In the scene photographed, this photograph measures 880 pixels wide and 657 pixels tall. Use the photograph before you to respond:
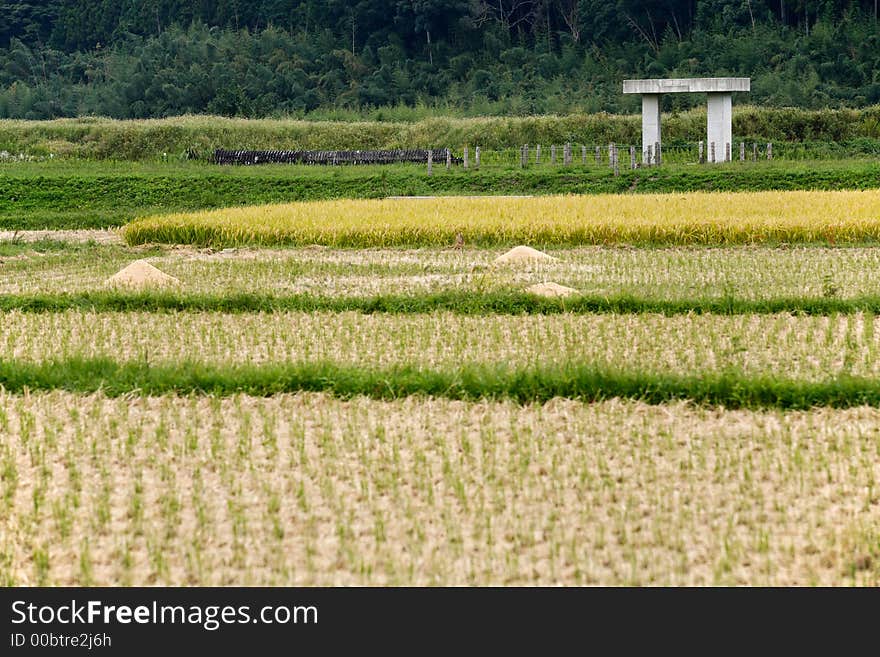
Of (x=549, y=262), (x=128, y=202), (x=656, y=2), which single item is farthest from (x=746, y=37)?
(x=549, y=262)

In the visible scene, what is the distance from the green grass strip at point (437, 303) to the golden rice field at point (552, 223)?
5.29 metres

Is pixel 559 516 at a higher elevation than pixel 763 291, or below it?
higher

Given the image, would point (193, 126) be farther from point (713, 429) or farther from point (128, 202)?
point (713, 429)

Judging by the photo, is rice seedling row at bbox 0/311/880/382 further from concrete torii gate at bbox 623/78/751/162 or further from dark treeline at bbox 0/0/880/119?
dark treeline at bbox 0/0/880/119

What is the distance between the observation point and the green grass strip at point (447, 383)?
809 centimetres

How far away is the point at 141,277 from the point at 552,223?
607cm

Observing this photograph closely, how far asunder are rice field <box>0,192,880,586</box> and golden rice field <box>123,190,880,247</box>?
7.49 ft

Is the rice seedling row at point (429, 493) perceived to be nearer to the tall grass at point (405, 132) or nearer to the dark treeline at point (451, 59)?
the tall grass at point (405, 132)

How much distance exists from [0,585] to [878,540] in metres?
3.46

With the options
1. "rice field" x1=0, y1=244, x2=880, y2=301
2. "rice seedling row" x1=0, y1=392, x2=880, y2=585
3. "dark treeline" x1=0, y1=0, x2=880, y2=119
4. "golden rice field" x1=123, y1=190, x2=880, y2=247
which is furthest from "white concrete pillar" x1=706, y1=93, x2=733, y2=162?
"rice seedling row" x1=0, y1=392, x2=880, y2=585

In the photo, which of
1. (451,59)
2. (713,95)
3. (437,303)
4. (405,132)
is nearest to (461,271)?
(437,303)

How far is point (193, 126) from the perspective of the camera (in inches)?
1540

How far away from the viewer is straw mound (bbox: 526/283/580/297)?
1195cm

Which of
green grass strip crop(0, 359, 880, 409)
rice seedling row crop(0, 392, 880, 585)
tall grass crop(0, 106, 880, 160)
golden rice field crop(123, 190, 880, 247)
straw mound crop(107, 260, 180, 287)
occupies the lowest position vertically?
tall grass crop(0, 106, 880, 160)
